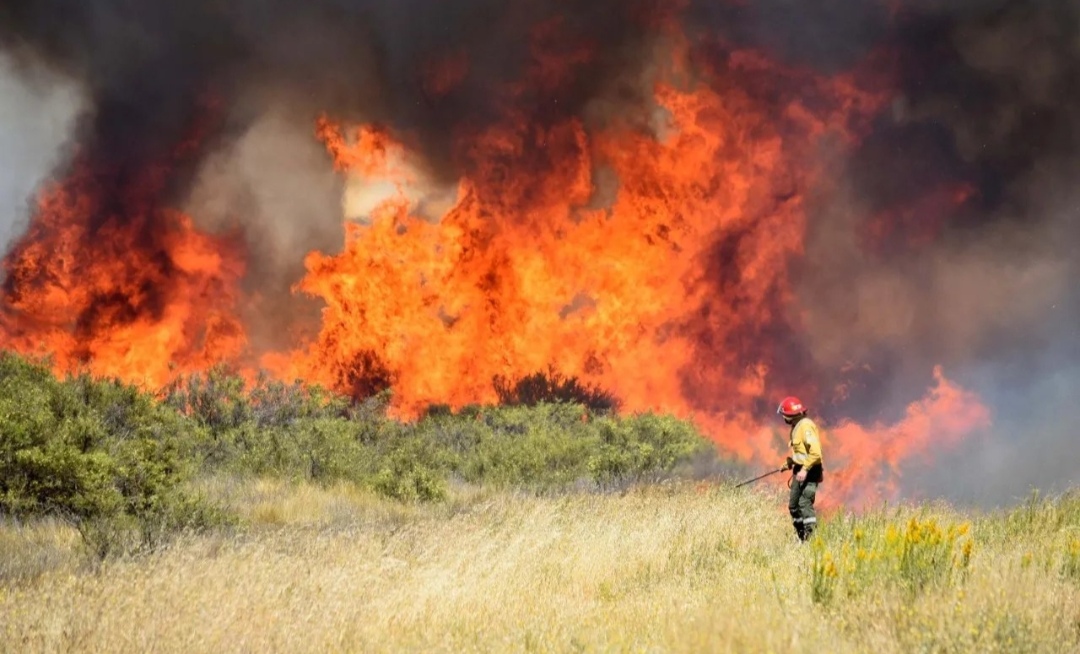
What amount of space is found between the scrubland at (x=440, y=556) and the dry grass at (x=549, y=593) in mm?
29

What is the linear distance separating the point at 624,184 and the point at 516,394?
8906 millimetres

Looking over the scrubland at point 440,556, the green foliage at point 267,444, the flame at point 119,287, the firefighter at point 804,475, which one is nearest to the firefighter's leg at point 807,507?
the firefighter at point 804,475

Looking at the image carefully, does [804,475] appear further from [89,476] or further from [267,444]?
[267,444]

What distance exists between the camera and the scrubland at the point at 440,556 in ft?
18.2

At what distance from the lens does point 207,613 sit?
5926 millimetres

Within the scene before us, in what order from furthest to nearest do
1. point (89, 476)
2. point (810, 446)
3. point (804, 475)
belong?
1. point (810, 446)
2. point (804, 475)
3. point (89, 476)

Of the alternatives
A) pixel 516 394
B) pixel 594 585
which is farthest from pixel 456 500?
pixel 516 394

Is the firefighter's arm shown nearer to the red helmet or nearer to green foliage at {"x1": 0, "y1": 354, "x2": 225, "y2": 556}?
the red helmet

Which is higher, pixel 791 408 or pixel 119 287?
pixel 119 287

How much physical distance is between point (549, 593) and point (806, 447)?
4.96 m

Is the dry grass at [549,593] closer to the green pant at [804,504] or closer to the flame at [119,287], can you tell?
the green pant at [804,504]

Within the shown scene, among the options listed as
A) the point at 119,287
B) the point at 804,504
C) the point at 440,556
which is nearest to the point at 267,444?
the point at 440,556

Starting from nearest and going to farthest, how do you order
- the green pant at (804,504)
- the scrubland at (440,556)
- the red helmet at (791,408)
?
the scrubland at (440,556) → the green pant at (804,504) → the red helmet at (791,408)

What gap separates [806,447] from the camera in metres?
10.8
